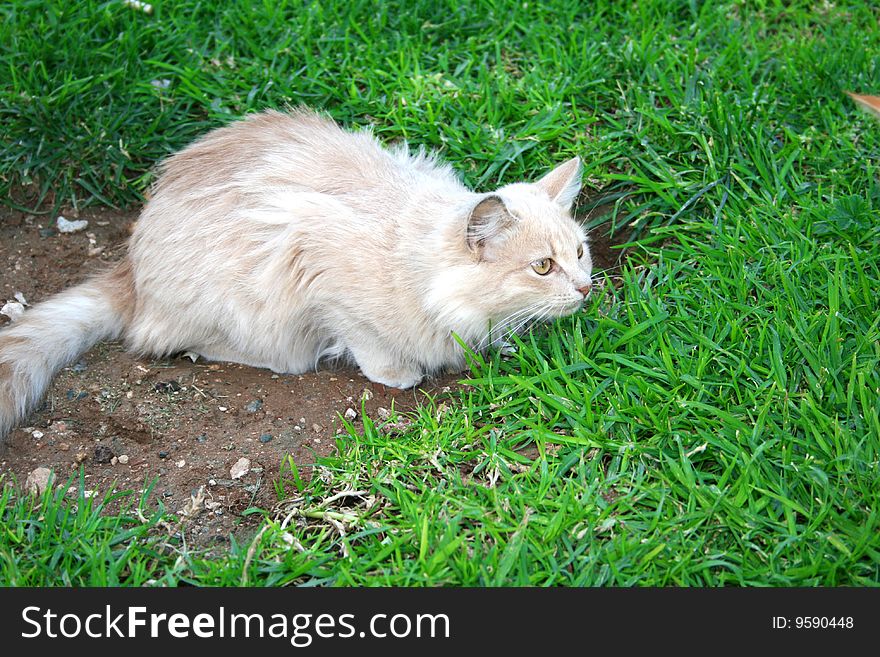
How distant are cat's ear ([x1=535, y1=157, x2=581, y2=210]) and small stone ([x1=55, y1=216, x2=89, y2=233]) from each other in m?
2.19

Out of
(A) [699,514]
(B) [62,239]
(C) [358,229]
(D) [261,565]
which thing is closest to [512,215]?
(C) [358,229]

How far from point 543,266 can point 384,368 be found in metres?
0.78

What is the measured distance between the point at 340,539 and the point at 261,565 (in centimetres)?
25

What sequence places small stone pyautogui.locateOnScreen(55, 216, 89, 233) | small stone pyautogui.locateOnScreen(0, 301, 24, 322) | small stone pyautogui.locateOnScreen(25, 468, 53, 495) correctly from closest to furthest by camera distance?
1. small stone pyautogui.locateOnScreen(25, 468, 53, 495)
2. small stone pyautogui.locateOnScreen(0, 301, 24, 322)
3. small stone pyautogui.locateOnScreen(55, 216, 89, 233)

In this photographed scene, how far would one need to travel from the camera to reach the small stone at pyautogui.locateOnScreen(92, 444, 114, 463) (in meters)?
3.17

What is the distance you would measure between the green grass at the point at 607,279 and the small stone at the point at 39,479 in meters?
0.13

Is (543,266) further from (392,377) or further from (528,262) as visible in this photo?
(392,377)

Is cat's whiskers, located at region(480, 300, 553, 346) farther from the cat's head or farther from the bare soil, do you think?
the bare soil

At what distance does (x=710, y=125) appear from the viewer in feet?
13.1

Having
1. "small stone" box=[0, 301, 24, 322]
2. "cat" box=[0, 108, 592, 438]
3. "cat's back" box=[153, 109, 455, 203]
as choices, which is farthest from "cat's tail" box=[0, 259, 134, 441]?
"cat's back" box=[153, 109, 455, 203]

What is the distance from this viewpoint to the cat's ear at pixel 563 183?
11.2ft

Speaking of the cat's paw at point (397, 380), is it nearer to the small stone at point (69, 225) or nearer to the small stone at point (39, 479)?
the small stone at point (39, 479)

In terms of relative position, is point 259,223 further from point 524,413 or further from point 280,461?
point 524,413

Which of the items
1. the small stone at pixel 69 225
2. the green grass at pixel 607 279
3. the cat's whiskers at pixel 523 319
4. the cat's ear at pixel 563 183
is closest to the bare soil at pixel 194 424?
the green grass at pixel 607 279
